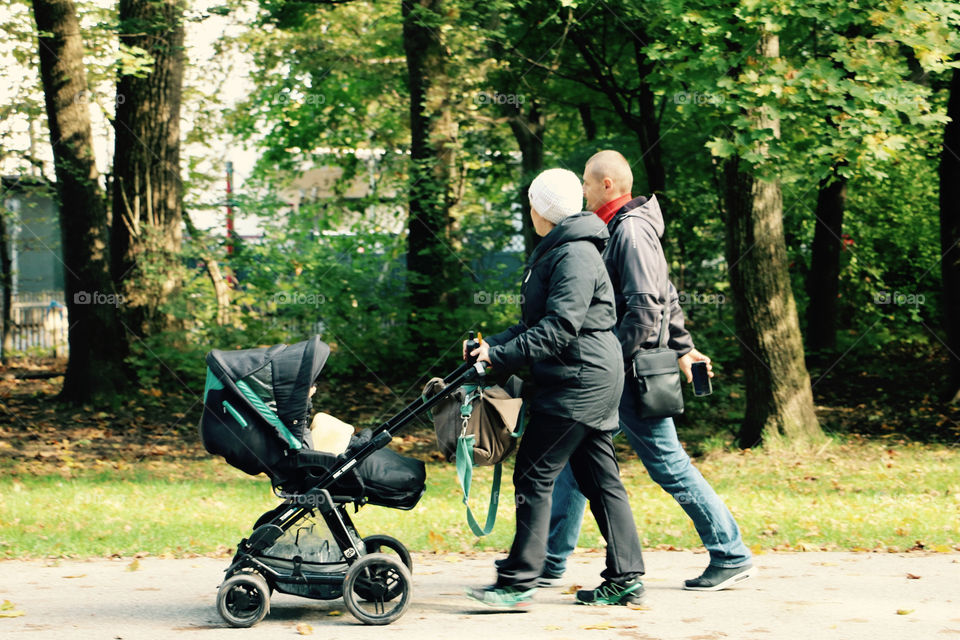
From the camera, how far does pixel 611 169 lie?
210 inches

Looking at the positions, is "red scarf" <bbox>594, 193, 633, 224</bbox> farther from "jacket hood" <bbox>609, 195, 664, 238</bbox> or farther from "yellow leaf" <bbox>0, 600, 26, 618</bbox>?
"yellow leaf" <bbox>0, 600, 26, 618</bbox>

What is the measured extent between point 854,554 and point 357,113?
13110 mm

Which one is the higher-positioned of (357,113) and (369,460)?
(357,113)

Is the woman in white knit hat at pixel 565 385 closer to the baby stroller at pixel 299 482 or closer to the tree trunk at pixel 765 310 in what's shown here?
the baby stroller at pixel 299 482

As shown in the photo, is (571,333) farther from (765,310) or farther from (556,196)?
(765,310)

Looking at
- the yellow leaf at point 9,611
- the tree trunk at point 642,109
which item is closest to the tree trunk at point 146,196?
the tree trunk at point 642,109

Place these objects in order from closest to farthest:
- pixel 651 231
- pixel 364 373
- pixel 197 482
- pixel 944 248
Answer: pixel 651 231 < pixel 197 482 < pixel 944 248 < pixel 364 373

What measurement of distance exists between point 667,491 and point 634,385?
0.54m

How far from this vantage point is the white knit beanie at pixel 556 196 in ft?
16.3

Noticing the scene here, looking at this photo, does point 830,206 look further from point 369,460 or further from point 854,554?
point 369,460

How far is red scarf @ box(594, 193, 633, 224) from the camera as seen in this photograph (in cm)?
538

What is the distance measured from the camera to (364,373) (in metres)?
16.4

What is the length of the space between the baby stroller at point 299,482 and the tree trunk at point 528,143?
11.0m

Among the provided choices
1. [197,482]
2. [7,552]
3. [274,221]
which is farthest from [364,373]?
[7,552]
